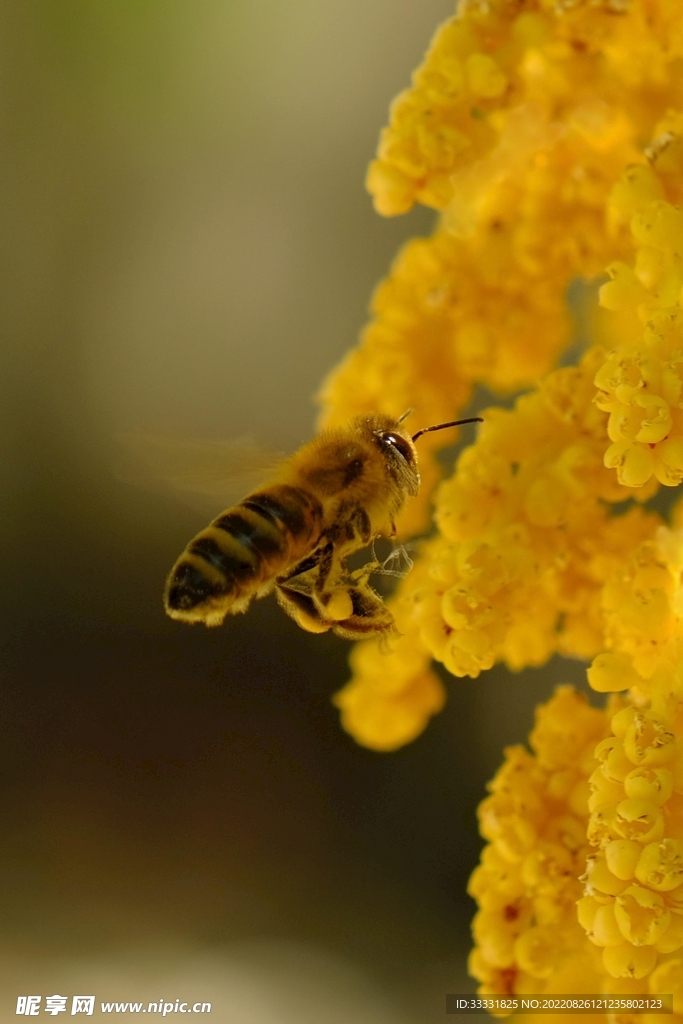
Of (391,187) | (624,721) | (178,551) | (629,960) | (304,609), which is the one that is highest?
(178,551)

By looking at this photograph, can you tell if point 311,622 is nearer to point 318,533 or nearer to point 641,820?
point 318,533

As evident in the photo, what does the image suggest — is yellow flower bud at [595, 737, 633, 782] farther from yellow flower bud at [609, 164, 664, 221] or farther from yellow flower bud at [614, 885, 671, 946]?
yellow flower bud at [609, 164, 664, 221]

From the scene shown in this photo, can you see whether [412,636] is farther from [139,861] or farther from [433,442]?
[139,861]

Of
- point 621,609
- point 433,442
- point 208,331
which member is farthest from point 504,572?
point 208,331

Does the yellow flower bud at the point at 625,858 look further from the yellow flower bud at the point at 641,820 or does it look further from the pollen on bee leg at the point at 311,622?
the pollen on bee leg at the point at 311,622

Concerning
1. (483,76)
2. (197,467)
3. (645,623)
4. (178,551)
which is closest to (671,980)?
(645,623)

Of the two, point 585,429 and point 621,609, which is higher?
point 585,429
